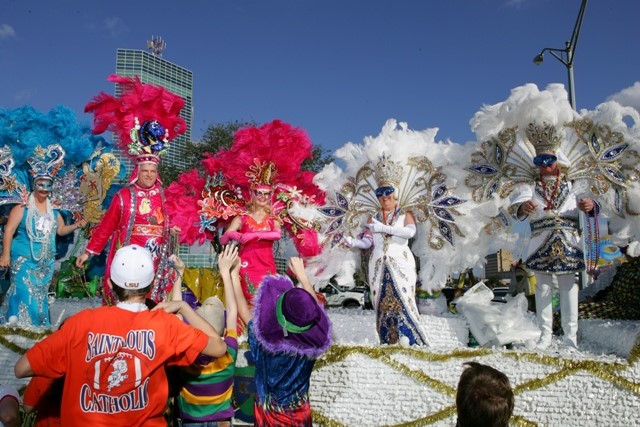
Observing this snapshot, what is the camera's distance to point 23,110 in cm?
564

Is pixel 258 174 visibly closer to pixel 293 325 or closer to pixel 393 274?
pixel 393 274

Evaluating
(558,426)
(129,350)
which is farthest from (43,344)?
(558,426)

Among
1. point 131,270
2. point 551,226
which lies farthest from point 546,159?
point 131,270

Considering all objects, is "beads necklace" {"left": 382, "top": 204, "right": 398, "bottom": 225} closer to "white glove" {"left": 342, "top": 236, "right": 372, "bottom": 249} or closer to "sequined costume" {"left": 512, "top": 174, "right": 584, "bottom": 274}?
"white glove" {"left": 342, "top": 236, "right": 372, "bottom": 249}

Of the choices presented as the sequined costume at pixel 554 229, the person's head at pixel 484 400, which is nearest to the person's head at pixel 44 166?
the sequined costume at pixel 554 229

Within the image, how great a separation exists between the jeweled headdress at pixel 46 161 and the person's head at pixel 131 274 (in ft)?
11.7

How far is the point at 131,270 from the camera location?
2.04m

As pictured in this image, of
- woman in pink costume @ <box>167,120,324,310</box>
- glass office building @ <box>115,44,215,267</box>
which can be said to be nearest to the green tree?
glass office building @ <box>115,44,215,267</box>

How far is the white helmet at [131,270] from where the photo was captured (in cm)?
204

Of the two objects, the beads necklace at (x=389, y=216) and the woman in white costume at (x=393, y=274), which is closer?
the woman in white costume at (x=393, y=274)

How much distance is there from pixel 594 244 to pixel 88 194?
4.94 meters

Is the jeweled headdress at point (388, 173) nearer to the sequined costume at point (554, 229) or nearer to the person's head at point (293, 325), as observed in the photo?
the sequined costume at point (554, 229)

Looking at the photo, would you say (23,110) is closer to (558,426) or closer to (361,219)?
(361,219)

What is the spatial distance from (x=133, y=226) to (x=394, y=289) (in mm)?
2095
